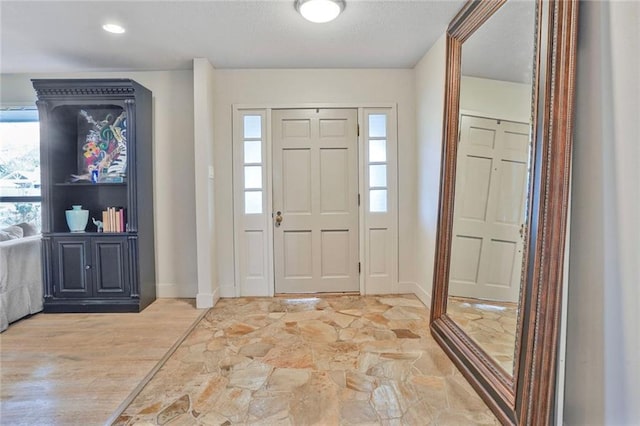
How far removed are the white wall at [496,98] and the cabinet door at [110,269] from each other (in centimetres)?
331

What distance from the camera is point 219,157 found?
3693 mm

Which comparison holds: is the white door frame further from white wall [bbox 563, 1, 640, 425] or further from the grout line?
white wall [bbox 563, 1, 640, 425]

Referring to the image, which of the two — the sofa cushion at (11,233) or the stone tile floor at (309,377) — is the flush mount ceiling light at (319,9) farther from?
the sofa cushion at (11,233)

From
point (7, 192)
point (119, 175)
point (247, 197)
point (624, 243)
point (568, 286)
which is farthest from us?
point (7, 192)

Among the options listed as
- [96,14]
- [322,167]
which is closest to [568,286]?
[322,167]

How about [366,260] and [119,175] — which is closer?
[119,175]

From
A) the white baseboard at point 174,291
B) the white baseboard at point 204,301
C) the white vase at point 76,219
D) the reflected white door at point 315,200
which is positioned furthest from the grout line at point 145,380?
the white vase at point 76,219

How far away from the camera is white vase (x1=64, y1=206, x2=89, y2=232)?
11.1 ft

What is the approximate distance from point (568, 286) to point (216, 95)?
138 inches

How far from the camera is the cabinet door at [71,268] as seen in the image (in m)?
3.35

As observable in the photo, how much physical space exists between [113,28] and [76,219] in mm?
1848

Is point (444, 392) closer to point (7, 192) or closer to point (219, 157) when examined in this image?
point (219, 157)

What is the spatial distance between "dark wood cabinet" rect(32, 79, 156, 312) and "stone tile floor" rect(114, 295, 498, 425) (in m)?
1.02

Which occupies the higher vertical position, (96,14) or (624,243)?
(96,14)
